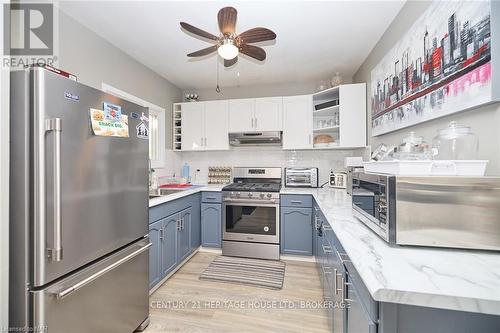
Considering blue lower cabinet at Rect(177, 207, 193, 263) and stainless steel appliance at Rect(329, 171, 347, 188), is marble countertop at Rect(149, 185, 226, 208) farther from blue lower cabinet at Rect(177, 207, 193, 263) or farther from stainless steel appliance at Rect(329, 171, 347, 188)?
stainless steel appliance at Rect(329, 171, 347, 188)

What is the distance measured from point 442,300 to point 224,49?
186 cm

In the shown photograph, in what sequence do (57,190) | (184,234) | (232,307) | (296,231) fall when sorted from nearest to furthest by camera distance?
1. (57,190)
2. (232,307)
3. (184,234)
4. (296,231)

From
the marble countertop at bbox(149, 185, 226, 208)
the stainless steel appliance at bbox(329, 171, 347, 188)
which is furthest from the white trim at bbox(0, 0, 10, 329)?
the stainless steel appliance at bbox(329, 171, 347, 188)

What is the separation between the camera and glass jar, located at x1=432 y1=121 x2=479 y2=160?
1.07 m

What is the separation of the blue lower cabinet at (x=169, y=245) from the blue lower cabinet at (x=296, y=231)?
1.32m

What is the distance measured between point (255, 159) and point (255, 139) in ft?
1.29

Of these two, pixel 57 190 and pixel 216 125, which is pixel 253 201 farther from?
pixel 57 190

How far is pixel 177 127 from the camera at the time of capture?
11.7 ft

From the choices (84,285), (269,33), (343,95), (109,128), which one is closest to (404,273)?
(84,285)

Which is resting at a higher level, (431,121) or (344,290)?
(431,121)

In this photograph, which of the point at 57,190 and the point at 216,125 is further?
the point at 216,125

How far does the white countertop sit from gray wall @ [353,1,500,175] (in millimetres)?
481

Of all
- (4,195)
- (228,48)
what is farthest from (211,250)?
(228,48)

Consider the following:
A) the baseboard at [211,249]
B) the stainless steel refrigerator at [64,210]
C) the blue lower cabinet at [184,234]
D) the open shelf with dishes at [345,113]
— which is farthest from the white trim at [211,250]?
the open shelf with dishes at [345,113]
